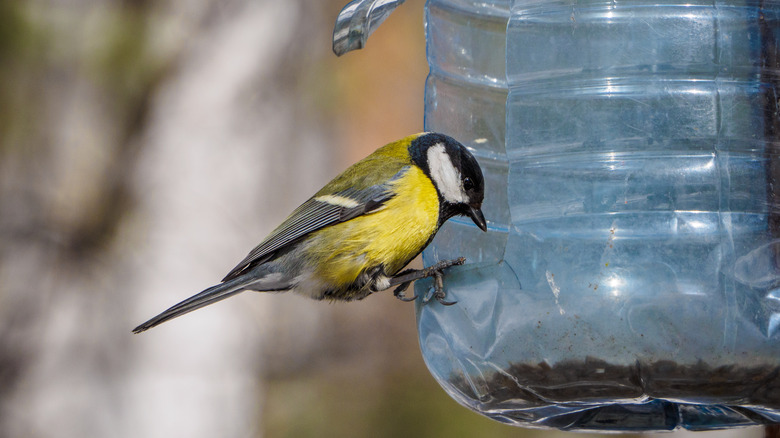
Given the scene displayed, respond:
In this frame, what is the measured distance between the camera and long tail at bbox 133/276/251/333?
2961 millimetres

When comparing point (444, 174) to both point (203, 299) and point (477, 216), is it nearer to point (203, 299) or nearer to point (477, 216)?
point (477, 216)

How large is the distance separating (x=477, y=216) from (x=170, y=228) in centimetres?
382

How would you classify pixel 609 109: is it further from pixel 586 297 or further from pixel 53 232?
pixel 53 232

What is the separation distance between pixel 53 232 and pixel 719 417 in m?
5.11

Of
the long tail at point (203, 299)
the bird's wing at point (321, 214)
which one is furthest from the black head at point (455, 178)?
the long tail at point (203, 299)

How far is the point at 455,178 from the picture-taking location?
2.86 meters

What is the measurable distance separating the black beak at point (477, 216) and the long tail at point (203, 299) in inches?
33.9

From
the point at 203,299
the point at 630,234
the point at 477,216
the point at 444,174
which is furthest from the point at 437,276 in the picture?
the point at 203,299

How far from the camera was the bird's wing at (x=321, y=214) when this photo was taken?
9.77 feet

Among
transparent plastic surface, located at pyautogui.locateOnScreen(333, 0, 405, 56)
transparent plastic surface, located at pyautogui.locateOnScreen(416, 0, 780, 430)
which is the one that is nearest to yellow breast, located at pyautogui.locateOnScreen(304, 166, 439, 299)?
transparent plastic surface, located at pyautogui.locateOnScreen(416, 0, 780, 430)

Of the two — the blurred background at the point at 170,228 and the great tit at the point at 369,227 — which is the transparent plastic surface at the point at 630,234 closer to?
the great tit at the point at 369,227

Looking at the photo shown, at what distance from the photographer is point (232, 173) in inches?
253

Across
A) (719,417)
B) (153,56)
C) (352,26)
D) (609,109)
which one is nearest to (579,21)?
(609,109)

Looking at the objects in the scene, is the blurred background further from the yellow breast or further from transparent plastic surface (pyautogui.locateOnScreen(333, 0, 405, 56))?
transparent plastic surface (pyautogui.locateOnScreen(333, 0, 405, 56))
